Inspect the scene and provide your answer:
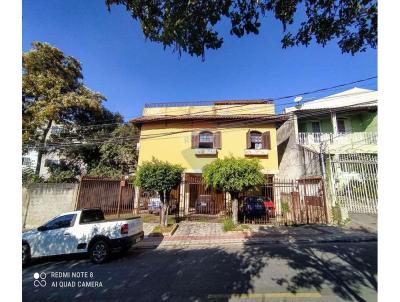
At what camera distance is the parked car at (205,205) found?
44.7ft

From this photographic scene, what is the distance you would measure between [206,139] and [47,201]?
10759 mm

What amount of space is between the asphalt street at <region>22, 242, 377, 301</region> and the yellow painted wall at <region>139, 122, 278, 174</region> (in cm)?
868

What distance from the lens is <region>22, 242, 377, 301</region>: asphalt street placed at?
13.9ft

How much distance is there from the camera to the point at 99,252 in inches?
271

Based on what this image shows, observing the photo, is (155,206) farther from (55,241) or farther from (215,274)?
(215,274)

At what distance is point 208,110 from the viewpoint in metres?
17.2

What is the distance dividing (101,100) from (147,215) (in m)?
11.9

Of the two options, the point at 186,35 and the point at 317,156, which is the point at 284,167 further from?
the point at 186,35

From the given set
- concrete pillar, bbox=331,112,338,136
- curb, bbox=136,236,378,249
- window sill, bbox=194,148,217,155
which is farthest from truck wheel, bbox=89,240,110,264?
concrete pillar, bbox=331,112,338,136

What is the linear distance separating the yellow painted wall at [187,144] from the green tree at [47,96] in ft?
21.4

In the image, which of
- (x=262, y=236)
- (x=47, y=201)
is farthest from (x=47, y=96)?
(x=262, y=236)

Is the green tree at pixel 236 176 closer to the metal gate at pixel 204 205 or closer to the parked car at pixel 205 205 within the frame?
the metal gate at pixel 204 205

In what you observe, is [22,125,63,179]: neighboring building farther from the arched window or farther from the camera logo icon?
the camera logo icon
